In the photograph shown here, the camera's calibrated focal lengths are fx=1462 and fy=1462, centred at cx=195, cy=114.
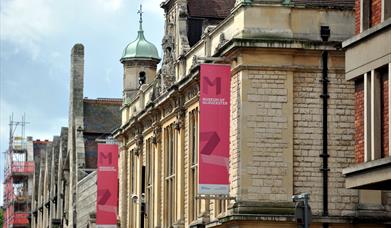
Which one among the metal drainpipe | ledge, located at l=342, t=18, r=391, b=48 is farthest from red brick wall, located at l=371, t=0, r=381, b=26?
the metal drainpipe

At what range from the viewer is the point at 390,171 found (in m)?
29.4

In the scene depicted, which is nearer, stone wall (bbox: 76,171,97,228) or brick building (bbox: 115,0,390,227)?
brick building (bbox: 115,0,390,227)

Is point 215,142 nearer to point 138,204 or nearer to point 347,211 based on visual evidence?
point 347,211

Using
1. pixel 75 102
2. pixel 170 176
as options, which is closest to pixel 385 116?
pixel 170 176

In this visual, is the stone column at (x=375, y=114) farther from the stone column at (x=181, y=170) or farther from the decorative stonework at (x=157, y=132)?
the decorative stonework at (x=157, y=132)

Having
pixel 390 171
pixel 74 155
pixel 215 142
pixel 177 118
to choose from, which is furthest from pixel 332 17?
pixel 74 155

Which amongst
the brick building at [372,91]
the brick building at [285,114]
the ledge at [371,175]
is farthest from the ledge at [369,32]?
the brick building at [285,114]

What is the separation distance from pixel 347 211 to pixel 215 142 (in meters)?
4.54

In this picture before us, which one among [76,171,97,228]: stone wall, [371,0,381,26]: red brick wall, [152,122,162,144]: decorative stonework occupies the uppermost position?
[371,0,381,26]: red brick wall

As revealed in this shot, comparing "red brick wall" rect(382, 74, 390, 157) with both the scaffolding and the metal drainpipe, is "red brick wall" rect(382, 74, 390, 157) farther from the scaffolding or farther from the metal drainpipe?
the scaffolding

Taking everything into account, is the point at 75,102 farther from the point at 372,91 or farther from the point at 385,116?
the point at 385,116

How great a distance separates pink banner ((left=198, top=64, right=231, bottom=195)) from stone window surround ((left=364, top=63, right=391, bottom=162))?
44.8ft

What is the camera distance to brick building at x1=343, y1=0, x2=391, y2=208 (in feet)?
99.1

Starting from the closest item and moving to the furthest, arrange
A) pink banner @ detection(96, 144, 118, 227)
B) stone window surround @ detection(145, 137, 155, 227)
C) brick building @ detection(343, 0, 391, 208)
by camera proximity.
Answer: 1. brick building @ detection(343, 0, 391, 208)
2. stone window surround @ detection(145, 137, 155, 227)
3. pink banner @ detection(96, 144, 118, 227)
